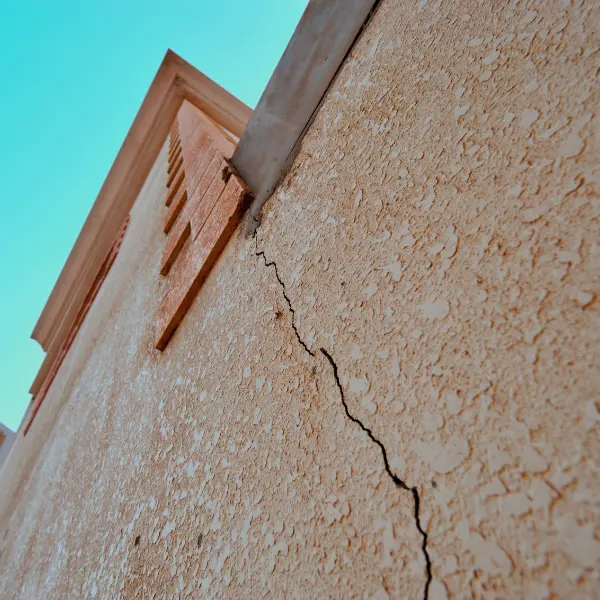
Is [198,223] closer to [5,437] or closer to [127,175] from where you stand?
[127,175]

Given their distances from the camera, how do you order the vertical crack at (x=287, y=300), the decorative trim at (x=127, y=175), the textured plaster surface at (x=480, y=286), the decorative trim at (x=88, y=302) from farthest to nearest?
the decorative trim at (x=88, y=302) < the decorative trim at (x=127, y=175) < the vertical crack at (x=287, y=300) < the textured plaster surface at (x=480, y=286)

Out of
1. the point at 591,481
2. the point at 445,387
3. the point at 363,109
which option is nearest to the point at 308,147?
the point at 363,109

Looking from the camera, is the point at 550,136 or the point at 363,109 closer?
the point at 550,136

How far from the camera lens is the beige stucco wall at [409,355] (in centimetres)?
39

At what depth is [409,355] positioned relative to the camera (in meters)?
0.53

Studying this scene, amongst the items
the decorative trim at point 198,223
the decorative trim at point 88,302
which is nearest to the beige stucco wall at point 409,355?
the decorative trim at point 198,223

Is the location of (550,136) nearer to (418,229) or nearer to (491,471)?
(418,229)

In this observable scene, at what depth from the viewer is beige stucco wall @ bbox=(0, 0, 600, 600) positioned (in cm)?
39

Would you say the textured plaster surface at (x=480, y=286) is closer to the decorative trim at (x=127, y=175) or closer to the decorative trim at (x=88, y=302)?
the decorative trim at (x=127, y=175)

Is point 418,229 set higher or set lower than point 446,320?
higher

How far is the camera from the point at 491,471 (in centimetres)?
40

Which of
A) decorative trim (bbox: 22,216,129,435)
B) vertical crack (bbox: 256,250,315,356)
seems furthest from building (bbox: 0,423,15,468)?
vertical crack (bbox: 256,250,315,356)

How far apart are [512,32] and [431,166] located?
0.22m

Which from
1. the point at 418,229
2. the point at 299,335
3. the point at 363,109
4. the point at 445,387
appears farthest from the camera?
the point at 363,109
